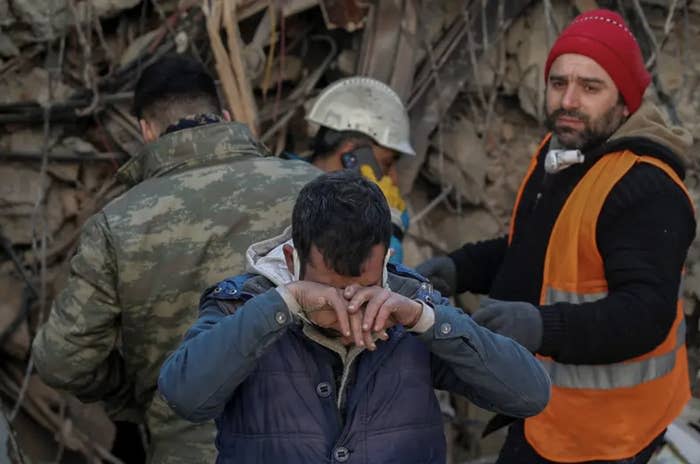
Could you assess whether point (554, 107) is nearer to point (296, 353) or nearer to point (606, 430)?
point (606, 430)

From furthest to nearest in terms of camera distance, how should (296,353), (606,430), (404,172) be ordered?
(404,172), (606,430), (296,353)

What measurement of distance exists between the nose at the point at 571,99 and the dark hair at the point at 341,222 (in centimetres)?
130

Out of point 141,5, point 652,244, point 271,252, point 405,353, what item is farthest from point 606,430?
point 141,5

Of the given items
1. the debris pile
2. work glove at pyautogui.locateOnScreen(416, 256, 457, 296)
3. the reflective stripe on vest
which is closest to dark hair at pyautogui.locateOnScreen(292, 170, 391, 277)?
the reflective stripe on vest

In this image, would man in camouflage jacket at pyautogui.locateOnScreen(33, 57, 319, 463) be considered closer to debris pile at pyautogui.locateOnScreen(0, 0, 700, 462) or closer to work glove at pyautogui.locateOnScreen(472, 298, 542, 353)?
work glove at pyautogui.locateOnScreen(472, 298, 542, 353)

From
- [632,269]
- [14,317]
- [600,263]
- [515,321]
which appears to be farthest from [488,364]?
[14,317]

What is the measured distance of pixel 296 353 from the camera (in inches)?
83.0

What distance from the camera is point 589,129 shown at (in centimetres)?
319

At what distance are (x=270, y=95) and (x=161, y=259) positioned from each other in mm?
2165

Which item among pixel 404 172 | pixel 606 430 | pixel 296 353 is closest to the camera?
pixel 296 353

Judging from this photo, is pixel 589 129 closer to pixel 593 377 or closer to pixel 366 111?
pixel 593 377

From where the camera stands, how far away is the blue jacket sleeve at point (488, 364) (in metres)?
2.02

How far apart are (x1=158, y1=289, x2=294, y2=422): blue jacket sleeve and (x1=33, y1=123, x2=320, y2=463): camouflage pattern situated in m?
0.76

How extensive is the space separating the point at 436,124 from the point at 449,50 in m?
0.34
